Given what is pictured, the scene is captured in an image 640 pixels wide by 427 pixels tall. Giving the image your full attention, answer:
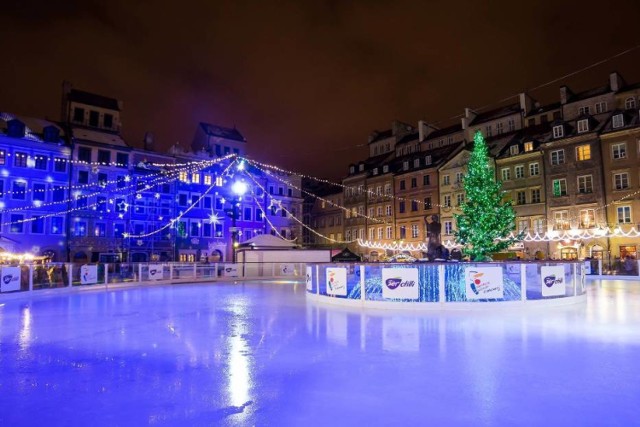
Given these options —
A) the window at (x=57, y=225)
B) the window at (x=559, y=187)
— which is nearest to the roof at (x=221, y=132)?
the window at (x=57, y=225)

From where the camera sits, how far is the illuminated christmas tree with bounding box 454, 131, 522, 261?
3203cm

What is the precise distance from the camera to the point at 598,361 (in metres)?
7.57

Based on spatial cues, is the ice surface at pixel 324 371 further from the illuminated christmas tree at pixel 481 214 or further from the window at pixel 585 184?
the window at pixel 585 184

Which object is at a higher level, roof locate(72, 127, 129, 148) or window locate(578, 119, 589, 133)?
roof locate(72, 127, 129, 148)

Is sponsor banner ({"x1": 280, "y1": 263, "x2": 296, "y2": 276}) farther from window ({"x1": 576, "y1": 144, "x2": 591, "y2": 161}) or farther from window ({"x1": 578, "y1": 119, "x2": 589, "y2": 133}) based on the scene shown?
window ({"x1": 578, "y1": 119, "x2": 589, "y2": 133})

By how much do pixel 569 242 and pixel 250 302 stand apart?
34.1 meters

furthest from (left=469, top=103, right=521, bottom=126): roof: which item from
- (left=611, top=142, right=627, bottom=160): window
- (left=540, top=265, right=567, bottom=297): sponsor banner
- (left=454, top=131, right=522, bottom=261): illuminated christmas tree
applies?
(left=540, top=265, right=567, bottom=297): sponsor banner

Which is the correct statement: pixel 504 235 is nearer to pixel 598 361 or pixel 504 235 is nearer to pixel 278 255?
pixel 278 255

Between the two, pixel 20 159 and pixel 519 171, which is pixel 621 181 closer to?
pixel 519 171

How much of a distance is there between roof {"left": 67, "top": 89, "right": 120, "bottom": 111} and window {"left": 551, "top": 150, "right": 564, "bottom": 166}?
1825 inches

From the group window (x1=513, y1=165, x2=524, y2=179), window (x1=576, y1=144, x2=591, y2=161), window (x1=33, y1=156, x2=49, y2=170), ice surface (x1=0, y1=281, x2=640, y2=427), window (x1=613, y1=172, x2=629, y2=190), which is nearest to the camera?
ice surface (x1=0, y1=281, x2=640, y2=427)

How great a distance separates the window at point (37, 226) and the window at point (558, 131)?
4980cm

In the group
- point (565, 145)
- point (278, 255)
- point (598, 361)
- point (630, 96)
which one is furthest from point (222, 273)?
point (630, 96)

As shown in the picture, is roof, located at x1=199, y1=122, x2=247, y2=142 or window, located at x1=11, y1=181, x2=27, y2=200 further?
roof, located at x1=199, y1=122, x2=247, y2=142
